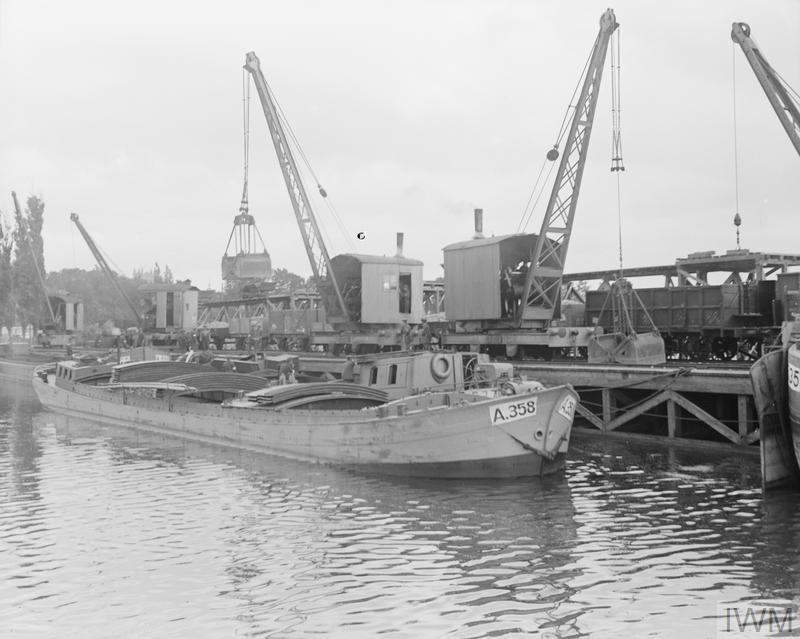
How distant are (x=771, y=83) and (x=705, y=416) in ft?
46.8

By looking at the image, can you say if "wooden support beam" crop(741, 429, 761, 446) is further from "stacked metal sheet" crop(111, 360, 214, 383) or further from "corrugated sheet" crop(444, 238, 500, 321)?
"stacked metal sheet" crop(111, 360, 214, 383)

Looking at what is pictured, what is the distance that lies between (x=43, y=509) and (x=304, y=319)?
4270cm

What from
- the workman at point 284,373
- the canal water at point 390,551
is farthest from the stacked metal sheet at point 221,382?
the canal water at point 390,551

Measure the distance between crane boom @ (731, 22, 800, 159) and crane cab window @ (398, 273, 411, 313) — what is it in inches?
1066

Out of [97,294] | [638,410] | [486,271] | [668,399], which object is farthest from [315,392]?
[97,294]

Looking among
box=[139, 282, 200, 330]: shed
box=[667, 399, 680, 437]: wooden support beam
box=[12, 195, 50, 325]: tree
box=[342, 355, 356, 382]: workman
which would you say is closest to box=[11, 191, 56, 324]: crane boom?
box=[12, 195, 50, 325]: tree

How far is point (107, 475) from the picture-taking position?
24.2m

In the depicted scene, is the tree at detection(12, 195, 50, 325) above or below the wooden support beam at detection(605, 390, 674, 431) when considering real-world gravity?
above

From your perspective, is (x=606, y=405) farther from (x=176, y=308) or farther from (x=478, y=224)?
(x=176, y=308)

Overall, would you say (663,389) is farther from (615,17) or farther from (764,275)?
(615,17)

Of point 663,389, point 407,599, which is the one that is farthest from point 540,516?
point 663,389

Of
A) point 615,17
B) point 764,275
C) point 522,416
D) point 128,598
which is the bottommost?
point 128,598

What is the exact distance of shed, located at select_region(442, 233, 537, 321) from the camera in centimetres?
4209

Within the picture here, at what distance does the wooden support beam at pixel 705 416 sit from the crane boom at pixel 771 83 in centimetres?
1193
